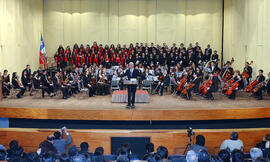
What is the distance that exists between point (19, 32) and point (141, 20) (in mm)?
6750

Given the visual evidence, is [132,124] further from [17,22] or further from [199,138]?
[17,22]

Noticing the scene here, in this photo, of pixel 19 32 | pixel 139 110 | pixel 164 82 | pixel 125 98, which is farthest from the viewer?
pixel 19 32

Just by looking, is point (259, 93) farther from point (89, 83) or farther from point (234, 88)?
point (89, 83)

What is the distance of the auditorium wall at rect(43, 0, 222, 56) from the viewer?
16.7 metres

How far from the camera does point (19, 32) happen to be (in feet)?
44.5

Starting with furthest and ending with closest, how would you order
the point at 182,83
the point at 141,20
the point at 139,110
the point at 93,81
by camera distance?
the point at 141,20 < the point at 93,81 < the point at 182,83 < the point at 139,110

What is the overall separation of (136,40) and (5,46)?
7288 mm

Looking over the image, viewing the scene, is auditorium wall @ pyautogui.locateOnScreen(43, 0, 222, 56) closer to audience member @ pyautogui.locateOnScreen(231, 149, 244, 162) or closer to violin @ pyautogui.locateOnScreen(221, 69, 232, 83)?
violin @ pyautogui.locateOnScreen(221, 69, 232, 83)

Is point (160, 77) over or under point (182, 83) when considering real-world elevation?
over

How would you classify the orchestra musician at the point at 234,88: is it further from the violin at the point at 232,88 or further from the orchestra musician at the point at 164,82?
the orchestra musician at the point at 164,82

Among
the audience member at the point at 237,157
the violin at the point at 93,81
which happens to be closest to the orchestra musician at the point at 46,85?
the violin at the point at 93,81

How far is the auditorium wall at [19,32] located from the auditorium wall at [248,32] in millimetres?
10313

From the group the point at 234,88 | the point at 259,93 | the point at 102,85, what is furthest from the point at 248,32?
the point at 102,85

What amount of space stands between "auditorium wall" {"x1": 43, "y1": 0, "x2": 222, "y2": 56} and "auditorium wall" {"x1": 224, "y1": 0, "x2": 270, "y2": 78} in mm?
1059
